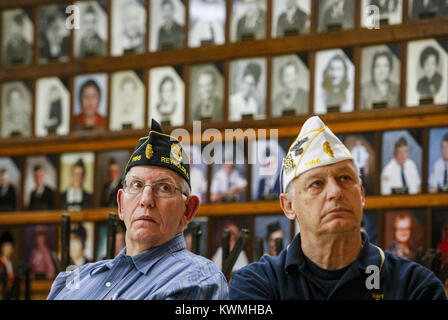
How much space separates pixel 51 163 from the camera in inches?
252

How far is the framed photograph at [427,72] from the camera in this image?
5.27 m

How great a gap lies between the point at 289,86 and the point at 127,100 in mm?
1196

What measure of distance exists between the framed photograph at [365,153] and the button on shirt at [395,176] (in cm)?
7

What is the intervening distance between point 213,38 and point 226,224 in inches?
50.0

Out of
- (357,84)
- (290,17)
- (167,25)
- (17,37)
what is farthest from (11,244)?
(357,84)

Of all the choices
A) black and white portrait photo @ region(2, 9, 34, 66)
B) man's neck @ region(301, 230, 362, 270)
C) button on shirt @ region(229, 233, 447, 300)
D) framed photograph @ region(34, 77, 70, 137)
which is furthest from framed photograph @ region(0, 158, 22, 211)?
man's neck @ region(301, 230, 362, 270)

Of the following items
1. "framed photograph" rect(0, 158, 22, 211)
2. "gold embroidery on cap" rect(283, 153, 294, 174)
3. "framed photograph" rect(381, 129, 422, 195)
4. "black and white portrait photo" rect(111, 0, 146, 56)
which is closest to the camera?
"gold embroidery on cap" rect(283, 153, 294, 174)

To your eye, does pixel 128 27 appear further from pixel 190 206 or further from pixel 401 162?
pixel 190 206

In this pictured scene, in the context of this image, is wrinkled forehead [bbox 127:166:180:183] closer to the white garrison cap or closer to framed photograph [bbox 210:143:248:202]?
the white garrison cap

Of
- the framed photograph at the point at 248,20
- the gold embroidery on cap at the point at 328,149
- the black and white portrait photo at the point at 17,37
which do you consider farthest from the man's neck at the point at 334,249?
the black and white portrait photo at the point at 17,37

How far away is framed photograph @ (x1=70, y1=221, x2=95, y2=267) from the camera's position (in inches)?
235

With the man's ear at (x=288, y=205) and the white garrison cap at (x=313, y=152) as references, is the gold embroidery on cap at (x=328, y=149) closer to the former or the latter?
the white garrison cap at (x=313, y=152)

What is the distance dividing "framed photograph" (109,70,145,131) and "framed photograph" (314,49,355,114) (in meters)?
1.26

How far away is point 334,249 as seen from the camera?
2.37 metres
